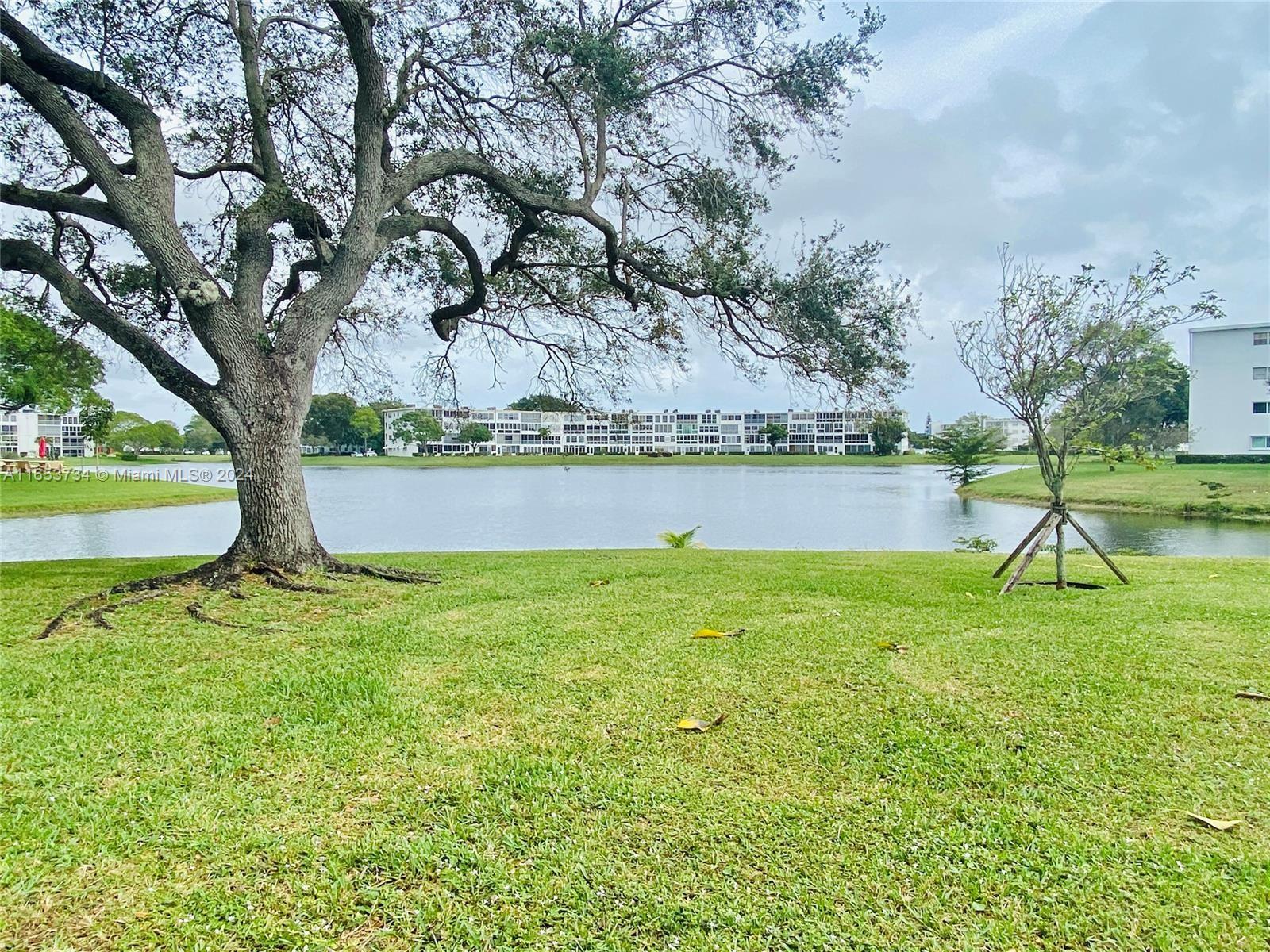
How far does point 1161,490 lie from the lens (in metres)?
26.2

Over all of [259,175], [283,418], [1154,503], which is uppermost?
[259,175]

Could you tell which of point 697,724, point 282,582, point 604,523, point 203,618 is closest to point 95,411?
point 604,523

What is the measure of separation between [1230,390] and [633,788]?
45.9 meters

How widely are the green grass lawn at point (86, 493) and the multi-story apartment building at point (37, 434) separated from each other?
2.49m

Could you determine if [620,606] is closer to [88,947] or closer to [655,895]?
[655,895]

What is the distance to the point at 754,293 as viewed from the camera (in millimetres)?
7258

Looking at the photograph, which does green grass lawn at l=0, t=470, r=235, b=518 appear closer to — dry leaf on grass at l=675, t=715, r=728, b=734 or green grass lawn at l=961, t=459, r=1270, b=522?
dry leaf on grass at l=675, t=715, r=728, b=734

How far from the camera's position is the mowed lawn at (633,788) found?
1691mm

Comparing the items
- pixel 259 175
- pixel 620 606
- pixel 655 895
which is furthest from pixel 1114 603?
pixel 259 175

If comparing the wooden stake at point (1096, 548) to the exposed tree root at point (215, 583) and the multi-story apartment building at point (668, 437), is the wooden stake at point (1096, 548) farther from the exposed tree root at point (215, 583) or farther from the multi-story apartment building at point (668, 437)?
the multi-story apartment building at point (668, 437)

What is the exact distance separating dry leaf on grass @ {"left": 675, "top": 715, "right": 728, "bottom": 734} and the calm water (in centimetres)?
1122

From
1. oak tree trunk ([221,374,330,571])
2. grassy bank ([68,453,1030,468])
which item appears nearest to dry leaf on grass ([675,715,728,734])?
oak tree trunk ([221,374,330,571])

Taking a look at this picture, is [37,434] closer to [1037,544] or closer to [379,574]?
[379,574]

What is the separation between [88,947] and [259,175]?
754 cm
